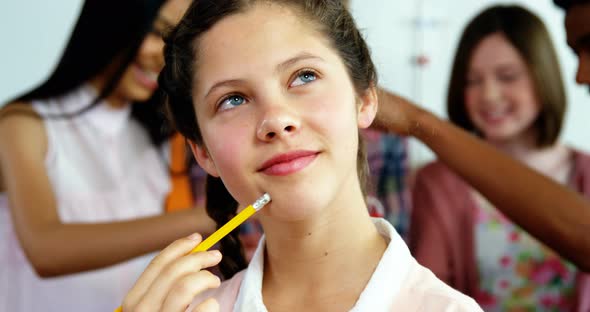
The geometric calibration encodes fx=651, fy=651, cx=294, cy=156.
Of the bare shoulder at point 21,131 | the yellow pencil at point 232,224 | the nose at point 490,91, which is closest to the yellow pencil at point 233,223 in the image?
the yellow pencil at point 232,224

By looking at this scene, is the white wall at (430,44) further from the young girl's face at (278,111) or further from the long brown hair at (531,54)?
the young girl's face at (278,111)

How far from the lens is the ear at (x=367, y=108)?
73cm

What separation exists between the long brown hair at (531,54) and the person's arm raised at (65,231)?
849mm

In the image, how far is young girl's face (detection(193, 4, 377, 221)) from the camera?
0.62 meters

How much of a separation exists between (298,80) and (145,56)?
0.59 m

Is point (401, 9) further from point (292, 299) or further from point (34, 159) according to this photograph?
point (292, 299)

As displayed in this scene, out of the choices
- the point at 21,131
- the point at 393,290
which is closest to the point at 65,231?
the point at 21,131

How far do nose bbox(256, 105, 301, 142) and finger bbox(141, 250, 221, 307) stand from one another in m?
0.13

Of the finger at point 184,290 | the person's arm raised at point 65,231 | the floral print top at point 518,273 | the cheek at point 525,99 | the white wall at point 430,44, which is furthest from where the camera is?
the white wall at point 430,44

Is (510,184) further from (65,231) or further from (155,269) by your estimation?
(65,231)

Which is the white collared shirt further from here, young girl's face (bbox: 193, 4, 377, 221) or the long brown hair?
the long brown hair

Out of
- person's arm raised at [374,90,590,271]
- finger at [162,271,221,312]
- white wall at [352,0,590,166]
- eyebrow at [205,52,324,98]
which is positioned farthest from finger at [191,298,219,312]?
white wall at [352,0,590,166]

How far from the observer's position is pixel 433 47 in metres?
1.95

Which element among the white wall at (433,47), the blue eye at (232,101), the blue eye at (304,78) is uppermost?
the blue eye at (304,78)
